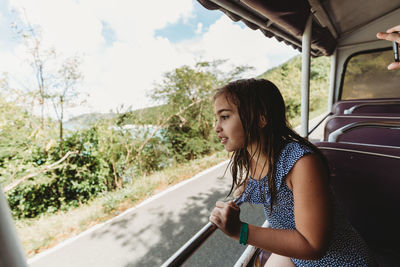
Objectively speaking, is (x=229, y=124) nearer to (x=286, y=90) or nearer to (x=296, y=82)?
(x=286, y=90)

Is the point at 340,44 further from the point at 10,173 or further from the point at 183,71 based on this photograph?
the point at 10,173

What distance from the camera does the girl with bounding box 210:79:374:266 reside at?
2.33 ft

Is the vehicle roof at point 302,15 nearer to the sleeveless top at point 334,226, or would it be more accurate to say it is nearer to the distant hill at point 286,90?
the sleeveless top at point 334,226

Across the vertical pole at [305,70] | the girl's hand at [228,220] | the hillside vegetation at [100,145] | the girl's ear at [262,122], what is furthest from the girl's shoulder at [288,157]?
the hillside vegetation at [100,145]

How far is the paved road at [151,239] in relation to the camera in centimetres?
260

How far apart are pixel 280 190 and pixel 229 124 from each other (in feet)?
1.27

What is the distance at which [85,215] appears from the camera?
3775 mm

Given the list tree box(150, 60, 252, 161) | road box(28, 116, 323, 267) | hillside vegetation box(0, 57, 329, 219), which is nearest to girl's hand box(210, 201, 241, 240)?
road box(28, 116, 323, 267)

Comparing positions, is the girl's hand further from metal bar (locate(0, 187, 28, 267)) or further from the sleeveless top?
metal bar (locate(0, 187, 28, 267))

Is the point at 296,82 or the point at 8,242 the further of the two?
the point at 296,82

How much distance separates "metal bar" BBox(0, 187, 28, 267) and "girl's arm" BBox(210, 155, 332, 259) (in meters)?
0.62

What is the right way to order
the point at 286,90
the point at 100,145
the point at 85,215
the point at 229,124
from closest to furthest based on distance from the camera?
the point at 229,124, the point at 85,215, the point at 100,145, the point at 286,90

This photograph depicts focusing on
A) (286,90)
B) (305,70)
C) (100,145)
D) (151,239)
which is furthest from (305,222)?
(286,90)

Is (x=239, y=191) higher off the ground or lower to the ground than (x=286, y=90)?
lower
